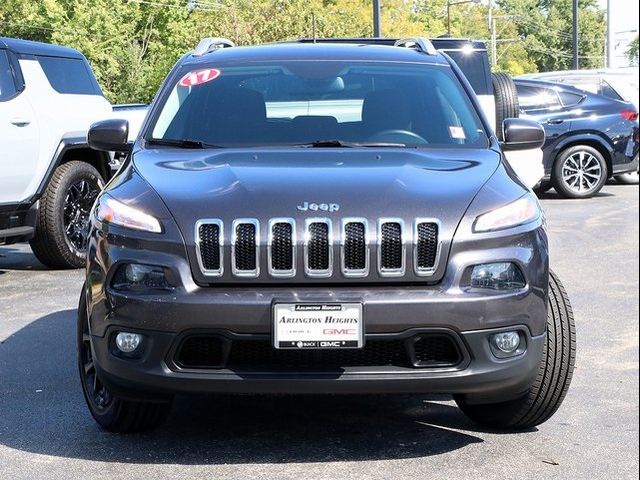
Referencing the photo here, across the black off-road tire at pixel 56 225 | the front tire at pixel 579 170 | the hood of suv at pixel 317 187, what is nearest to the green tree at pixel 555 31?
the front tire at pixel 579 170

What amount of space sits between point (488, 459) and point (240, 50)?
266 centimetres

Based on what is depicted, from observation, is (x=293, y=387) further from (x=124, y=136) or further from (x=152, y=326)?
(x=124, y=136)

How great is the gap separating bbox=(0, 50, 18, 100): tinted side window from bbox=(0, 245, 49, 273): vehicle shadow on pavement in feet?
5.56

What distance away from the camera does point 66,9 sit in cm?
5800

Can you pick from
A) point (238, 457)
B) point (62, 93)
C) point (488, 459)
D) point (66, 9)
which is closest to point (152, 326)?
point (238, 457)

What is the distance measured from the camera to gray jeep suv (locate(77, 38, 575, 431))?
4234 millimetres

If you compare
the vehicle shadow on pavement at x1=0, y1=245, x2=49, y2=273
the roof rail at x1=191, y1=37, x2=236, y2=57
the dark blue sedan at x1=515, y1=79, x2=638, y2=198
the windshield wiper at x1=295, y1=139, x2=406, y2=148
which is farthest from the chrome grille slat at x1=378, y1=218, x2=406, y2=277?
the dark blue sedan at x1=515, y1=79, x2=638, y2=198

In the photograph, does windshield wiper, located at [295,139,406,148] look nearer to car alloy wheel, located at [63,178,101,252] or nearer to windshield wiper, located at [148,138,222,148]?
windshield wiper, located at [148,138,222,148]

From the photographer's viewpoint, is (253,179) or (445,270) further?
(253,179)

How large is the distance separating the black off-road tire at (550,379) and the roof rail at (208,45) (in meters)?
2.39

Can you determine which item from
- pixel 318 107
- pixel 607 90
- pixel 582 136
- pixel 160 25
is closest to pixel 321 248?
pixel 318 107

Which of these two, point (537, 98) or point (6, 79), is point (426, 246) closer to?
point (6, 79)

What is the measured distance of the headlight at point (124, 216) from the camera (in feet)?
14.5

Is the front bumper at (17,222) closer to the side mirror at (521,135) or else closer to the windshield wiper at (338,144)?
the windshield wiper at (338,144)
